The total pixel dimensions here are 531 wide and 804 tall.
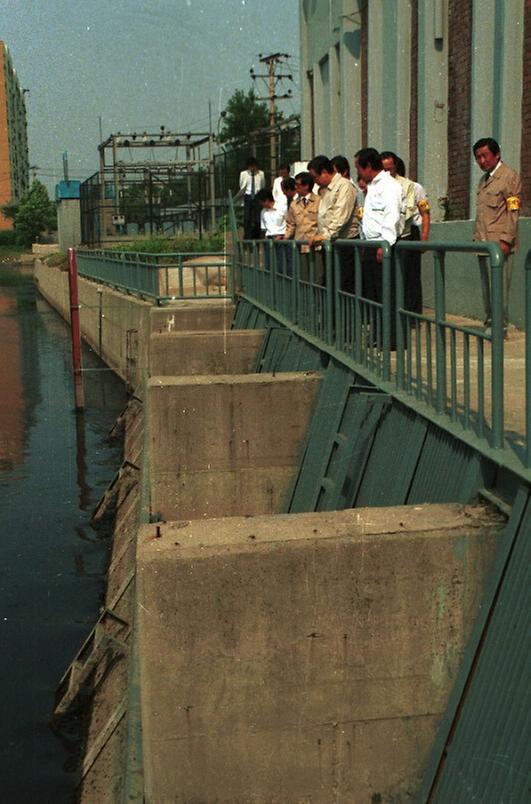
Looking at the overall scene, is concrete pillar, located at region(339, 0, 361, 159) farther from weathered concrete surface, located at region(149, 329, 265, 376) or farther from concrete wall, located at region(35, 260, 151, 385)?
weathered concrete surface, located at region(149, 329, 265, 376)

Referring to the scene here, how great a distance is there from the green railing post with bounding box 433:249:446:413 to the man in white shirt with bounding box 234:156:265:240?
1289 centimetres

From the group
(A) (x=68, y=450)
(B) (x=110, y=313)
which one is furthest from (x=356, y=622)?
(B) (x=110, y=313)

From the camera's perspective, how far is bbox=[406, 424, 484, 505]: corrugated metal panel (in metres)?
5.52

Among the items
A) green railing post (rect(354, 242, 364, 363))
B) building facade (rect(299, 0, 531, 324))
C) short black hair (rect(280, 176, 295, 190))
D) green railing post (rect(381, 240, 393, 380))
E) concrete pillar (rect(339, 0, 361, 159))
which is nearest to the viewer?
green railing post (rect(381, 240, 393, 380))

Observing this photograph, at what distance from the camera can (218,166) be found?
39.3 metres

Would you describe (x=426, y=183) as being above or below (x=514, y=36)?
below

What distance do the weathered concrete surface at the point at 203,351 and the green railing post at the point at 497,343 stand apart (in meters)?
8.76

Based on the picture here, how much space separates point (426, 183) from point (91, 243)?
3651 centimetres

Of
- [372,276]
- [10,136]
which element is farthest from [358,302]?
[10,136]

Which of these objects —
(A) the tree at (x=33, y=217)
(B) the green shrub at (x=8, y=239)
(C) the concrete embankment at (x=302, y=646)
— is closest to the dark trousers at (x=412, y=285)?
(C) the concrete embankment at (x=302, y=646)

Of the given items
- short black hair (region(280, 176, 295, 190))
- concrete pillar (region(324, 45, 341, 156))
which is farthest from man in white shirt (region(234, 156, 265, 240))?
concrete pillar (region(324, 45, 341, 156))

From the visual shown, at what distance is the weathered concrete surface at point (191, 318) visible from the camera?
1945 cm

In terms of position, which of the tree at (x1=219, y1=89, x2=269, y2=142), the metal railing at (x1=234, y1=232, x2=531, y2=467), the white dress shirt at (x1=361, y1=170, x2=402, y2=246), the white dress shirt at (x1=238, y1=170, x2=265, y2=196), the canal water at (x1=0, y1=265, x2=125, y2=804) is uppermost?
the tree at (x1=219, y1=89, x2=269, y2=142)

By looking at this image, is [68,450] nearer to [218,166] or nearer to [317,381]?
[317,381]
